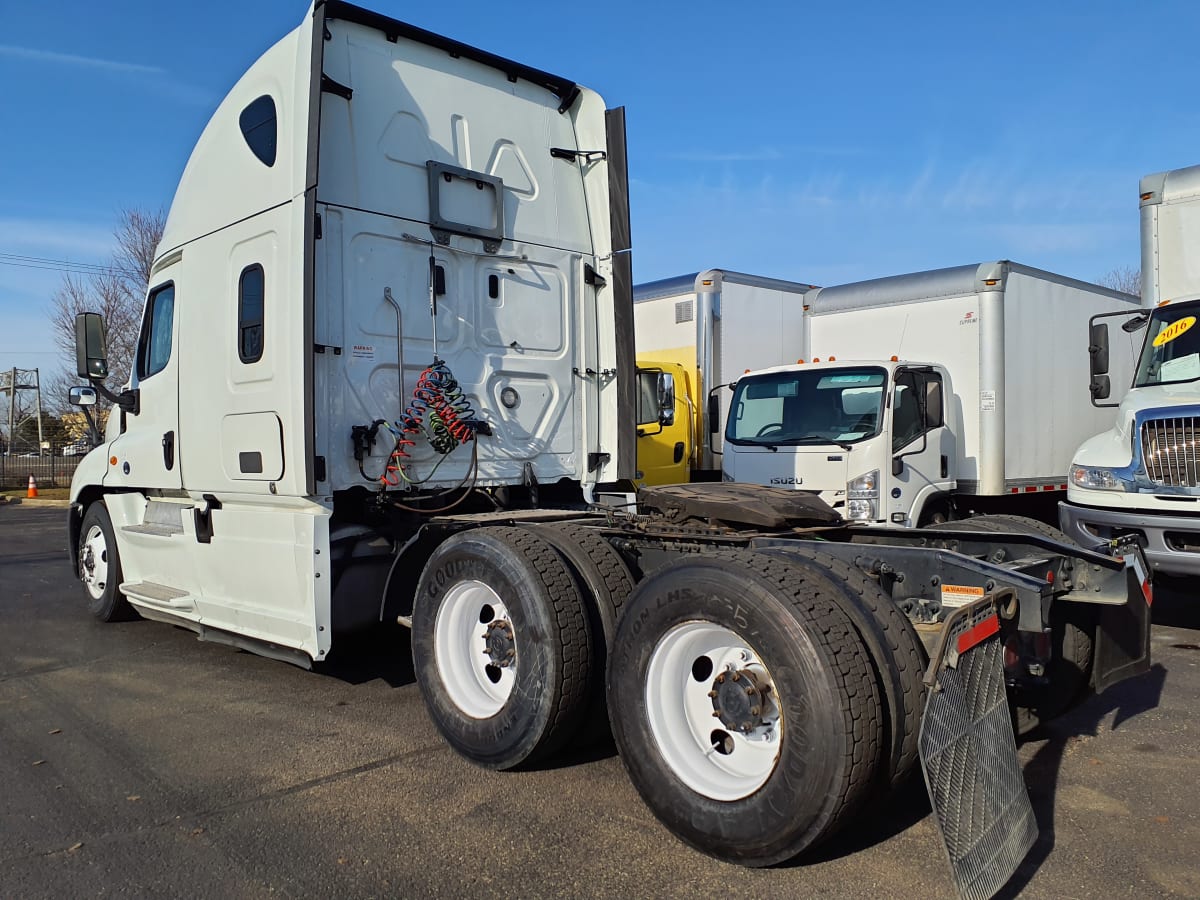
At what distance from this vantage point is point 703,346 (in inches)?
391

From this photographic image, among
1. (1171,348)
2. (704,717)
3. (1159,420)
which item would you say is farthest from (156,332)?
(1171,348)

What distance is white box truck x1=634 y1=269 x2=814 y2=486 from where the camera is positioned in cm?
980

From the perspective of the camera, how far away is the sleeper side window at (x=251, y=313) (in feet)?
17.6

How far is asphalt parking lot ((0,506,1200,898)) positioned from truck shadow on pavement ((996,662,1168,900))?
0.05 ft

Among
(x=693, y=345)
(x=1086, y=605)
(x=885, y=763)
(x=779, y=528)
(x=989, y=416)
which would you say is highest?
(x=693, y=345)

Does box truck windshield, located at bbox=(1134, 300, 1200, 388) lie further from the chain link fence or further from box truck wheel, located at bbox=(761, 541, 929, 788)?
the chain link fence

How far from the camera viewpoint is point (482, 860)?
3.44 meters

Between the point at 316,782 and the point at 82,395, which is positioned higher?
the point at 82,395

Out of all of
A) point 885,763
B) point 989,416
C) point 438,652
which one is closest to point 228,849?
point 438,652

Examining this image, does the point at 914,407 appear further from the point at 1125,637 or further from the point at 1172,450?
the point at 1125,637

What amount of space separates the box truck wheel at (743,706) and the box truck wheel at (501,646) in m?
0.36

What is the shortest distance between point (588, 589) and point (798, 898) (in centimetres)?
161

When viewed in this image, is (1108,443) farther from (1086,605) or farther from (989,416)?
(1086,605)

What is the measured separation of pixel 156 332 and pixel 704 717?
5245mm
